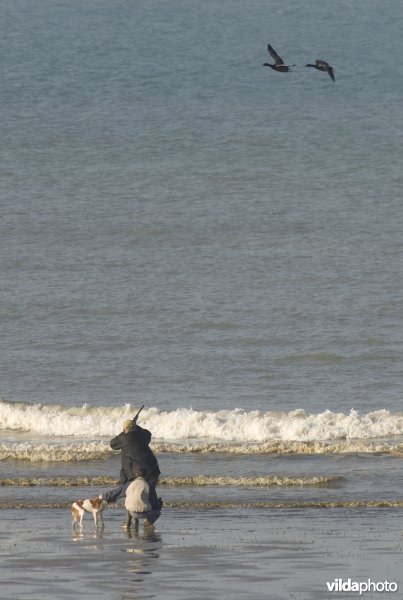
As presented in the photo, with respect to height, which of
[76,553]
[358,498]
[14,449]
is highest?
[76,553]

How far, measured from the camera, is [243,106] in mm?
55469

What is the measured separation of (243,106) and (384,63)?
6.80m

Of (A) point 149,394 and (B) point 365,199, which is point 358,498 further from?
(B) point 365,199

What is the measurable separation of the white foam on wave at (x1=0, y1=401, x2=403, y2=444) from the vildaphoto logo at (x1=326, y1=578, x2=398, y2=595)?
36.7ft

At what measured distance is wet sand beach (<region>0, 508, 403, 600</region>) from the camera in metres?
12.0

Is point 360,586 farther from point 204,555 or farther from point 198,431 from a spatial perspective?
point 198,431

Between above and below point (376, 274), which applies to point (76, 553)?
above

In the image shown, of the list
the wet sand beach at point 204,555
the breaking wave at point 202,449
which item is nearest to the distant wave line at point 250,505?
the wet sand beach at point 204,555

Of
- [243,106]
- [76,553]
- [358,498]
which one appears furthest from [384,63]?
[76,553]

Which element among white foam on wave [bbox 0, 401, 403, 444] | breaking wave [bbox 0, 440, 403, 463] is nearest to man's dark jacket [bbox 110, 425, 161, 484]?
breaking wave [bbox 0, 440, 403, 463]

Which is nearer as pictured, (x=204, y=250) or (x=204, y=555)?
(x=204, y=555)

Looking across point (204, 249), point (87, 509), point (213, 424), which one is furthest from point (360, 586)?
point (204, 249)

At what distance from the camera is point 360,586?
1191 cm

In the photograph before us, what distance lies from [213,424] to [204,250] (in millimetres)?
17496
